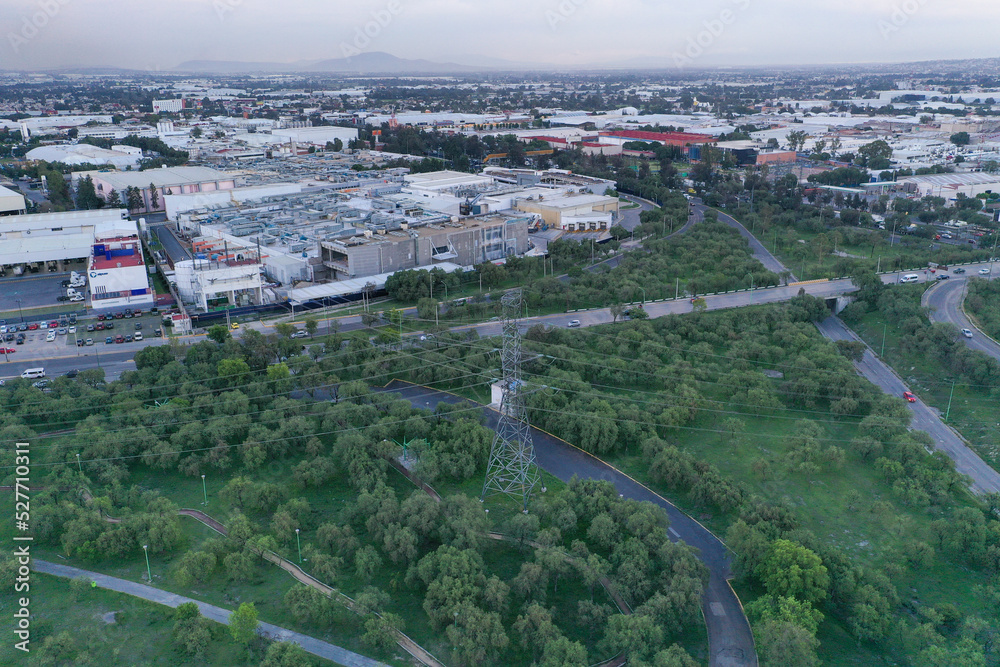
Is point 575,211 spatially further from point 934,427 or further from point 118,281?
point 934,427

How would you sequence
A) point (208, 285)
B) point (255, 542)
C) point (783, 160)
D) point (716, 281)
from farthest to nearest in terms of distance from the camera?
1. point (783, 160)
2. point (716, 281)
3. point (208, 285)
4. point (255, 542)

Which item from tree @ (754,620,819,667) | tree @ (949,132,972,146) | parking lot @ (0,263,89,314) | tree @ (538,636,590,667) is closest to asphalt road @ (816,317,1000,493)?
tree @ (754,620,819,667)

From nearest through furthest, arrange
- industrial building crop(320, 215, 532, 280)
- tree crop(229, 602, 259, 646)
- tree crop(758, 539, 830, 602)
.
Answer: tree crop(229, 602, 259, 646), tree crop(758, 539, 830, 602), industrial building crop(320, 215, 532, 280)

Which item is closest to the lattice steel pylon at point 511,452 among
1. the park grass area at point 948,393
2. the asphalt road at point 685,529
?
the asphalt road at point 685,529

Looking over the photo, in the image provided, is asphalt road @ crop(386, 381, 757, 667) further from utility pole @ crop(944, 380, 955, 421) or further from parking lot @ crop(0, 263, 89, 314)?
parking lot @ crop(0, 263, 89, 314)

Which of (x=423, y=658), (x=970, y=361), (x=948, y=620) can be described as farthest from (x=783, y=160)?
(x=423, y=658)

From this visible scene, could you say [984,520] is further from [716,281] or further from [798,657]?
[716,281]

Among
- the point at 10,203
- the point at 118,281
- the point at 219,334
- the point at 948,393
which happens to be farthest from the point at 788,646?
the point at 10,203
